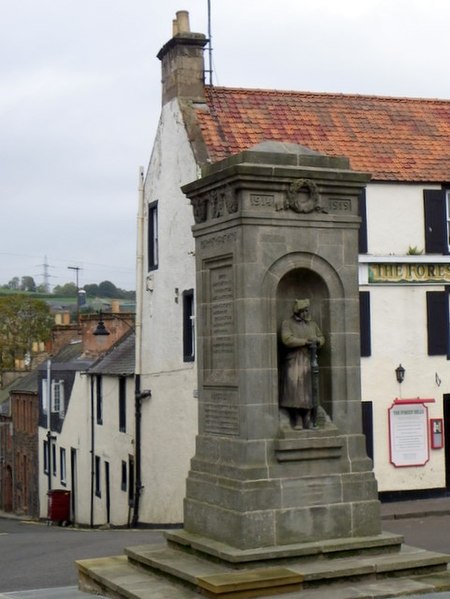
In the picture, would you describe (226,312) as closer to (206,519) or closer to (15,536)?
(206,519)

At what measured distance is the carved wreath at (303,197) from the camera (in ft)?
37.7

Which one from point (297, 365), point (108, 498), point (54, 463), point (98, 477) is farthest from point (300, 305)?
point (54, 463)

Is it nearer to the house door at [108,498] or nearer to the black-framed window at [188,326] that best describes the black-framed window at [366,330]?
the black-framed window at [188,326]

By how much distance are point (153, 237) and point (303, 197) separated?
14734 millimetres

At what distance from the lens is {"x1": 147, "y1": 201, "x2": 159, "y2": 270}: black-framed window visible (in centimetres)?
2591

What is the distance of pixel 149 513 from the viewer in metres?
25.5

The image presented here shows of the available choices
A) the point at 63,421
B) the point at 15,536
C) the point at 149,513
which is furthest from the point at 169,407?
the point at 63,421

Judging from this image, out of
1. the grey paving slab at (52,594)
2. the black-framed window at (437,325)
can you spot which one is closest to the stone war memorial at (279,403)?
the grey paving slab at (52,594)

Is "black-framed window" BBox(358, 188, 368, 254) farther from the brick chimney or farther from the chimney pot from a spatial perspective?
the chimney pot

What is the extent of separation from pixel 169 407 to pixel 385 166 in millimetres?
7514

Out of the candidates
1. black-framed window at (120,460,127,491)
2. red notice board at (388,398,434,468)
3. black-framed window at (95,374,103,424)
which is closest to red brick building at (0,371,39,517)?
black-framed window at (95,374,103,424)

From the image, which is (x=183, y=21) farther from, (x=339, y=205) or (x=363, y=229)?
(x=339, y=205)

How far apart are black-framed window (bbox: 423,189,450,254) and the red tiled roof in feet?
1.24

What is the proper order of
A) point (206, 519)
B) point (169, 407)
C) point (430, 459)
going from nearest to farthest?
point (206, 519), point (430, 459), point (169, 407)
